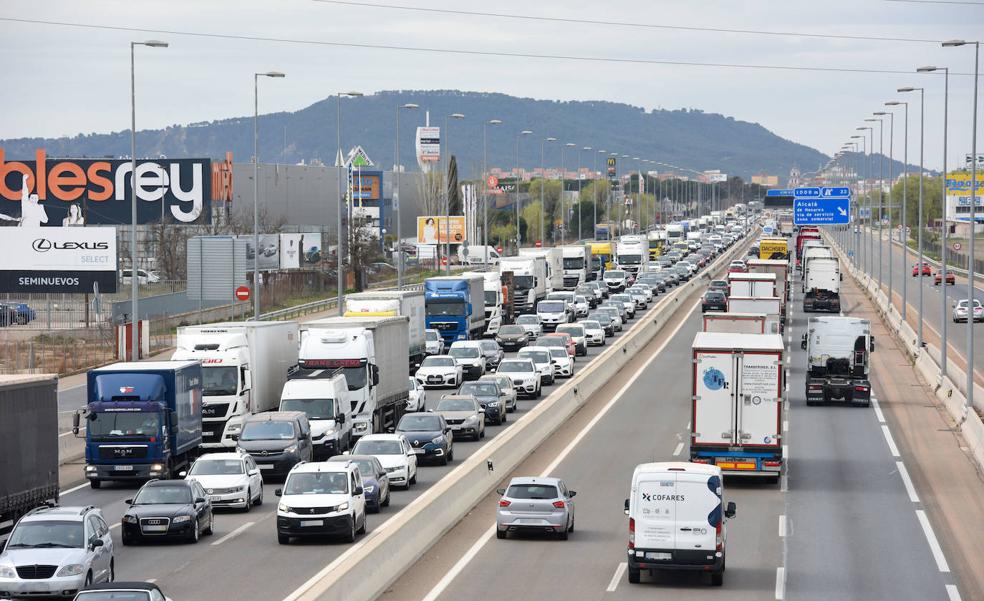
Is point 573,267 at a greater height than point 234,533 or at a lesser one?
greater

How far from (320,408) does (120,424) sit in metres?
5.50

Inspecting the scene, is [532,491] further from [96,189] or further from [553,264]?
[96,189]

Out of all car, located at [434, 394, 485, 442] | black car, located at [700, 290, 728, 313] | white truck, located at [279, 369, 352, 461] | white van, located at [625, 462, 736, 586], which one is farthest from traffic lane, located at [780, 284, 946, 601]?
black car, located at [700, 290, 728, 313]

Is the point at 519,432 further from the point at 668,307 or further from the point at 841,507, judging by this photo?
the point at 668,307

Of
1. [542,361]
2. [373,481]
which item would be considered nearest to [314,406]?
[373,481]

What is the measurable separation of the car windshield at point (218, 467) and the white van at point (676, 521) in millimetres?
10652

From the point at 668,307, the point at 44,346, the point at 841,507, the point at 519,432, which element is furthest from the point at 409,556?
the point at 668,307

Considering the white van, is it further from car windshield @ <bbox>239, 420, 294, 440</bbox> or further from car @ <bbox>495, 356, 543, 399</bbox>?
car @ <bbox>495, 356, 543, 399</bbox>

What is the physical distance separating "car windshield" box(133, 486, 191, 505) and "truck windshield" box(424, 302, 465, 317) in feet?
124

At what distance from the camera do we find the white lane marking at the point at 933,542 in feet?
86.1

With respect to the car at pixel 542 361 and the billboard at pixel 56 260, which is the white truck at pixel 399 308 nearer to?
the car at pixel 542 361

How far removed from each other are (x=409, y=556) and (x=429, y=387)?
3089 cm

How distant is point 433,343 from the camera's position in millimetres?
63531

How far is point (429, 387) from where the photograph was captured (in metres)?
56.7
